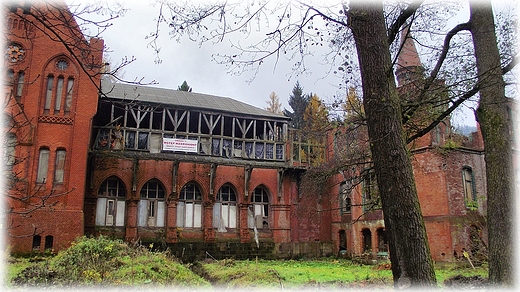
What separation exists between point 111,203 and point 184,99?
6594 mm

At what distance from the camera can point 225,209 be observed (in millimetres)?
20828

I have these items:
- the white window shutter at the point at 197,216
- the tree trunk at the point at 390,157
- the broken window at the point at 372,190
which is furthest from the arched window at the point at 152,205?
the tree trunk at the point at 390,157

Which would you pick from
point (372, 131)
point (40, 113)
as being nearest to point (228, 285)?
point (372, 131)

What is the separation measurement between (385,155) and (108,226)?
53.6ft

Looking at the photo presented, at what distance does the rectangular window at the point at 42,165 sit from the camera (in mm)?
16172

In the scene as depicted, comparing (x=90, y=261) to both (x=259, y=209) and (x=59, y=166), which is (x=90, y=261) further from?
(x=259, y=209)

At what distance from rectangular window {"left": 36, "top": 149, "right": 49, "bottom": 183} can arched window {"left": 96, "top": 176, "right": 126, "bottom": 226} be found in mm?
2862

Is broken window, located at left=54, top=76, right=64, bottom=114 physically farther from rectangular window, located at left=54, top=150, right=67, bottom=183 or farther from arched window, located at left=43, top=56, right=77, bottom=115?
rectangular window, located at left=54, top=150, right=67, bottom=183

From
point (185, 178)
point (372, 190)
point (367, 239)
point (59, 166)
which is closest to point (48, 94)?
point (59, 166)

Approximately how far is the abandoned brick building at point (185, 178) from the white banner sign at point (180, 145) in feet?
0.16

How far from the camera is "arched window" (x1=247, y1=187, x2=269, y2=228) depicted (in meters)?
21.3

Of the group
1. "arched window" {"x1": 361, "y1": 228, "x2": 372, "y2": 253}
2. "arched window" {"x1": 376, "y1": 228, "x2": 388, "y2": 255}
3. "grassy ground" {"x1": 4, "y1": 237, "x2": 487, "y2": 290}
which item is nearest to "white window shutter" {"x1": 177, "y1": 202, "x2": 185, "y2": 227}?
"grassy ground" {"x1": 4, "y1": 237, "x2": 487, "y2": 290}

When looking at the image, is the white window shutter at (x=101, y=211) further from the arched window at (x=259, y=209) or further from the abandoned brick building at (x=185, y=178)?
the arched window at (x=259, y=209)

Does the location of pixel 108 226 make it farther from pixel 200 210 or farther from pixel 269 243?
pixel 269 243
